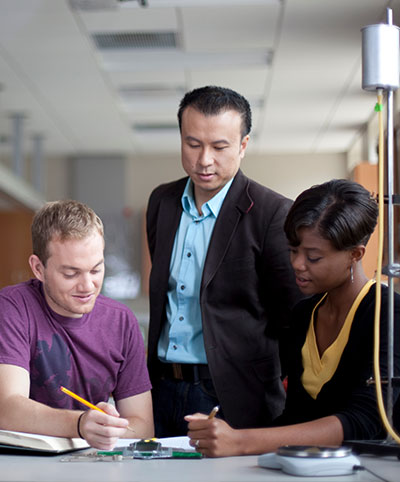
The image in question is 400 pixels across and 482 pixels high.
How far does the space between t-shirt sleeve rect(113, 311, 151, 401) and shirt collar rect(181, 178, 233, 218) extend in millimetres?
391

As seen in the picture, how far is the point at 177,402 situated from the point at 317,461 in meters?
0.81

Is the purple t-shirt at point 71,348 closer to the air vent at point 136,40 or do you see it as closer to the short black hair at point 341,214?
the short black hair at point 341,214

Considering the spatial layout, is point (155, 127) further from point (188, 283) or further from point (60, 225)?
point (60, 225)

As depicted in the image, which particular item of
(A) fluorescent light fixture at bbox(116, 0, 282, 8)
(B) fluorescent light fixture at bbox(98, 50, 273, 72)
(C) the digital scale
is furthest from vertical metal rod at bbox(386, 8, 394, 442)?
(B) fluorescent light fixture at bbox(98, 50, 273, 72)

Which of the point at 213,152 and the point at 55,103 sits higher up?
the point at 55,103

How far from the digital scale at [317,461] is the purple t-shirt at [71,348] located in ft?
2.05

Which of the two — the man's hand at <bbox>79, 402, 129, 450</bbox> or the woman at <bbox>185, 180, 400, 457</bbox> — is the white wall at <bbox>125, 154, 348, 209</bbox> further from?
the man's hand at <bbox>79, 402, 129, 450</bbox>

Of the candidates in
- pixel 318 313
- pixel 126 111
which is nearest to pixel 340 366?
pixel 318 313

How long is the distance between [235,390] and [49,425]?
0.56 meters

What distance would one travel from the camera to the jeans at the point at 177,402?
5.63 feet

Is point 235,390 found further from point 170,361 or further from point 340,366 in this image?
point 340,366

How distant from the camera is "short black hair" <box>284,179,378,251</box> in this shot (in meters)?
1.35

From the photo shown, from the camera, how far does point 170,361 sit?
68.6 inches

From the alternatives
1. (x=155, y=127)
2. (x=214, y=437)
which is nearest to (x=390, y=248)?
(x=214, y=437)
